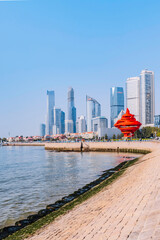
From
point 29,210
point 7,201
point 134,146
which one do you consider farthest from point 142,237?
point 134,146

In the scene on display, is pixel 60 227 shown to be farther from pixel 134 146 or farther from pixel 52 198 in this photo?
pixel 134 146

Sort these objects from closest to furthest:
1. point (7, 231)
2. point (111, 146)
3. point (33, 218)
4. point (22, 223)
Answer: point (7, 231) → point (22, 223) → point (33, 218) → point (111, 146)

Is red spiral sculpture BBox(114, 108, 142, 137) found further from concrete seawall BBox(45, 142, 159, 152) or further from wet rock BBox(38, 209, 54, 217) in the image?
wet rock BBox(38, 209, 54, 217)

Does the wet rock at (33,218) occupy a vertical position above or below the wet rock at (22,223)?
above

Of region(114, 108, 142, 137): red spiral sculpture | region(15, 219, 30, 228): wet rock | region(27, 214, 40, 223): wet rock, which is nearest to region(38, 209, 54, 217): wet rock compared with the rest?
region(27, 214, 40, 223): wet rock

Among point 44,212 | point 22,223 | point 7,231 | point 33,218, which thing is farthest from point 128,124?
point 7,231


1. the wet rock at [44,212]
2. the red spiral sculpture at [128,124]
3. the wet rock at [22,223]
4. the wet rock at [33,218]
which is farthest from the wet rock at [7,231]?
the red spiral sculpture at [128,124]

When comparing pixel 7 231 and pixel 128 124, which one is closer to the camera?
pixel 7 231

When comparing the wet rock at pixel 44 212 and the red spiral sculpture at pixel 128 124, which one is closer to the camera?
the wet rock at pixel 44 212

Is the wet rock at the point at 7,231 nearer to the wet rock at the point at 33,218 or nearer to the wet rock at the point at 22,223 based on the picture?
the wet rock at the point at 22,223

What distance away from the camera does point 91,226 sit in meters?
7.72

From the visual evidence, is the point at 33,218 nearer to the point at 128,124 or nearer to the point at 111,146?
the point at 111,146

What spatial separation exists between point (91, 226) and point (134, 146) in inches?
2303

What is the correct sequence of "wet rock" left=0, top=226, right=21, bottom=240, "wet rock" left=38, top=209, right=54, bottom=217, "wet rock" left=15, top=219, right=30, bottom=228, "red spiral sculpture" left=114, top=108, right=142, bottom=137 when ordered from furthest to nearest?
"red spiral sculpture" left=114, top=108, right=142, bottom=137, "wet rock" left=38, top=209, right=54, bottom=217, "wet rock" left=15, top=219, right=30, bottom=228, "wet rock" left=0, top=226, right=21, bottom=240
